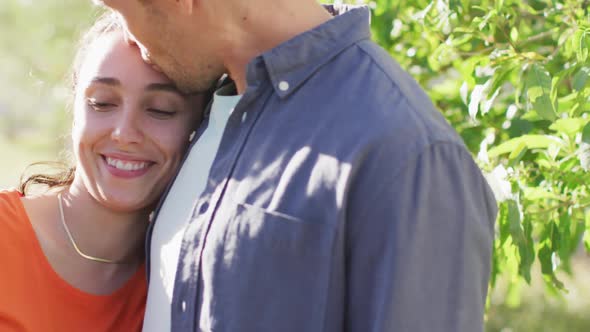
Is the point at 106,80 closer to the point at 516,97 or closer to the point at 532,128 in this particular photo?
the point at 516,97

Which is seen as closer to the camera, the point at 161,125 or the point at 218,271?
the point at 218,271

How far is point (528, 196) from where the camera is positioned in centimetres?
240

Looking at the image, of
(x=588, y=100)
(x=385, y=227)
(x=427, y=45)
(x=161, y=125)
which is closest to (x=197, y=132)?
(x=161, y=125)

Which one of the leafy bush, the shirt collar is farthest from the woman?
the leafy bush

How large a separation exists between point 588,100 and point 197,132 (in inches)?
38.8

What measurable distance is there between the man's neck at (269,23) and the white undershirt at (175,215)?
141mm

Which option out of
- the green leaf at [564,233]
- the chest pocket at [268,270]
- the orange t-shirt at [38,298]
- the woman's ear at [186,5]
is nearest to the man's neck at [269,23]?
the woman's ear at [186,5]

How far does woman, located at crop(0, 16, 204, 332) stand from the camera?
2295 millimetres

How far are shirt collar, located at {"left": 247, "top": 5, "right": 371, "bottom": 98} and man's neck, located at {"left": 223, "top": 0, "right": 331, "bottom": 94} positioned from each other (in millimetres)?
69

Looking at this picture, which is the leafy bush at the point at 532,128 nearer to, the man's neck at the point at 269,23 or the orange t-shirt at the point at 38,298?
the man's neck at the point at 269,23

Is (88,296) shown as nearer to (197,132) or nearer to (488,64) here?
(197,132)

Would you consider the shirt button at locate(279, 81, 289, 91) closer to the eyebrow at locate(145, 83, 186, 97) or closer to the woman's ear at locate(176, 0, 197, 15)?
the woman's ear at locate(176, 0, 197, 15)

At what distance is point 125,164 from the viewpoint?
2342mm

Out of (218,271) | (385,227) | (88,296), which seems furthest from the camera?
(88,296)
